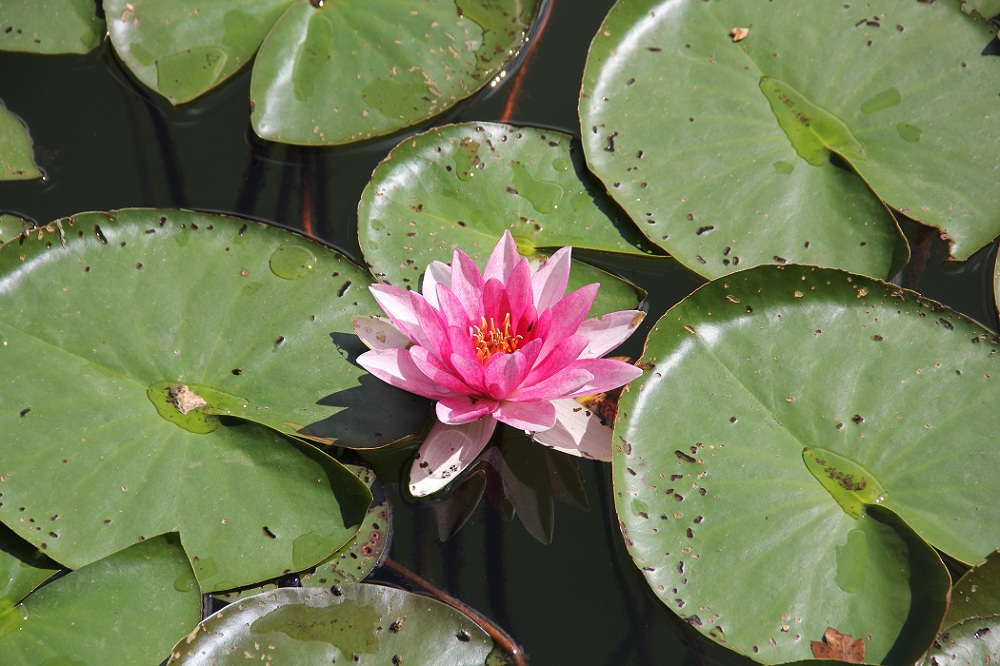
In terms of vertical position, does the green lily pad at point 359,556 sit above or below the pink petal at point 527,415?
below

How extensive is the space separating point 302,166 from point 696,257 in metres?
1.51

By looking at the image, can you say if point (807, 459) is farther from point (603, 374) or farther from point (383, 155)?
point (383, 155)

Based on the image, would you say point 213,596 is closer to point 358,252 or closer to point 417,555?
point 417,555

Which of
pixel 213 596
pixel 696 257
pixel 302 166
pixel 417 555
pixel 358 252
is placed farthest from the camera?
pixel 302 166

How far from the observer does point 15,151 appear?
8.75 ft

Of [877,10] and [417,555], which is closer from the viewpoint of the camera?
[417,555]

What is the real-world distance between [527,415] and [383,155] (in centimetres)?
130

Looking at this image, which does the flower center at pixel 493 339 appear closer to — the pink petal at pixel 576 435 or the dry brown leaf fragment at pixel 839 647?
the pink petal at pixel 576 435

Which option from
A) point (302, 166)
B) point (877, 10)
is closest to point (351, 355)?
point (302, 166)

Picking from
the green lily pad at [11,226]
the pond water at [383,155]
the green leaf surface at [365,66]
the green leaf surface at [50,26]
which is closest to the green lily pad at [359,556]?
the pond water at [383,155]

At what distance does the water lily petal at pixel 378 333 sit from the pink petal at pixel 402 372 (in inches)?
3.4

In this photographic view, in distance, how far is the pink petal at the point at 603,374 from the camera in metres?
1.95

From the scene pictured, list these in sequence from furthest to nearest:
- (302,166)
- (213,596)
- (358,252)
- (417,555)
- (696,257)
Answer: (302,166), (358,252), (696,257), (417,555), (213,596)

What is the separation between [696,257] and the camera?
236 cm
